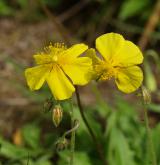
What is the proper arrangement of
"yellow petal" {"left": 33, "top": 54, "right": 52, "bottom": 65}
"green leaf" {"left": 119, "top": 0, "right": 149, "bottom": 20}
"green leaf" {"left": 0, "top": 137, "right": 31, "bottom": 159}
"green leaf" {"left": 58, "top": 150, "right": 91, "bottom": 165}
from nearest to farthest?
"yellow petal" {"left": 33, "top": 54, "right": 52, "bottom": 65} < "green leaf" {"left": 58, "top": 150, "right": 91, "bottom": 165} < "green leaf" {"left": 0, "top": 137, "right": 31, "bottom": 159} < "green leaf" {"left": 119, "top": 0, "right": 149, "bottom": 20}

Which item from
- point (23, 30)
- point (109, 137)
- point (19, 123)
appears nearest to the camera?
point (109, 137)

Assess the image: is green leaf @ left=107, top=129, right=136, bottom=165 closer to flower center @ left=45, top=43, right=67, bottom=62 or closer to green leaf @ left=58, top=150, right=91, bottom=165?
green leaf @ left=58, top=150, right=91, bottom=165

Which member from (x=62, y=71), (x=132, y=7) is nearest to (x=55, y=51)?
(x=62, y=71)

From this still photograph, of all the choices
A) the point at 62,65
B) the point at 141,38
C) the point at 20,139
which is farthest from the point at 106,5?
the point at 62,65

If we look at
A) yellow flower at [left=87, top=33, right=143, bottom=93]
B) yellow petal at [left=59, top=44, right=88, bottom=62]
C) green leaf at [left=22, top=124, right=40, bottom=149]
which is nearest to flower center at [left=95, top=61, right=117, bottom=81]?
yellow flower at [left=87, top=33, right=143, bottom=93]

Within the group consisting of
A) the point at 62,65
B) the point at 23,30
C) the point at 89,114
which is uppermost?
the point at 23,30

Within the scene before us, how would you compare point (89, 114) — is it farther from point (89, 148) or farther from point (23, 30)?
point (23, 30)
